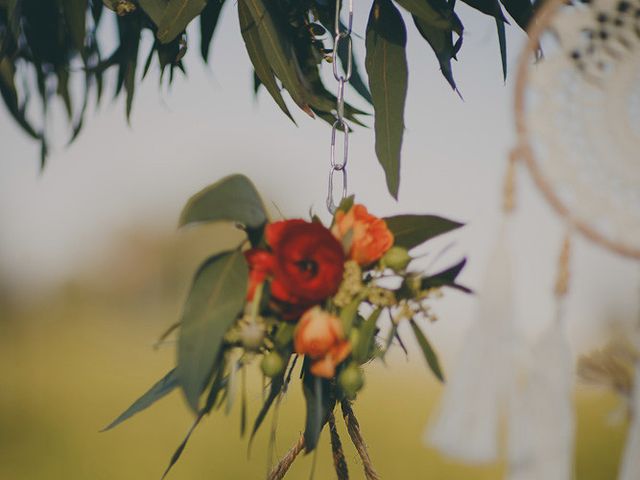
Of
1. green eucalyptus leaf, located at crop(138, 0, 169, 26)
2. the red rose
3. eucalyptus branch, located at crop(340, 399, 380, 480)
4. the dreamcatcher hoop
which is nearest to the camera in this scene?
the dreamcatcher hoop

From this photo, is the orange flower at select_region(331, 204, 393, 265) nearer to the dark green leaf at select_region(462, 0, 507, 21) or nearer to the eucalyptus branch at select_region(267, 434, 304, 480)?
the eucalyptus branch at select_region(267, 434, 304, 480)

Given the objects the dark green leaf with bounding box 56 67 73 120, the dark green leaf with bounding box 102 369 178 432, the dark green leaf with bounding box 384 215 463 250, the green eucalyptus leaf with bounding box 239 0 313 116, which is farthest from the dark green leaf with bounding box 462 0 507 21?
the dark green leaf with bounding box 56 67 73 120

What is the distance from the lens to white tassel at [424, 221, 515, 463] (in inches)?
19.8

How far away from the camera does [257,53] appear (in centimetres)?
86

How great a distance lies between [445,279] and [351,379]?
4.6 inches

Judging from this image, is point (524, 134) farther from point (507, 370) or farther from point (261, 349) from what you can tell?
point (261, 349)

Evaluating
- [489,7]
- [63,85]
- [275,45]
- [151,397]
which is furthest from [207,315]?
[63,85]

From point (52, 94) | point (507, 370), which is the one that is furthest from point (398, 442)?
point (507, 370)

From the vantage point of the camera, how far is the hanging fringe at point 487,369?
504 millimetres

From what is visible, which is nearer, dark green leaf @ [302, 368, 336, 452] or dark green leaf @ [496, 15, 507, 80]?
dark green leaf @ [302, 368, 336, 452]

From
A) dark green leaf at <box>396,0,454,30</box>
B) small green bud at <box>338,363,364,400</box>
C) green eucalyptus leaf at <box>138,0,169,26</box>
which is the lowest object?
small green bud at <box>338,363,364,400</box>

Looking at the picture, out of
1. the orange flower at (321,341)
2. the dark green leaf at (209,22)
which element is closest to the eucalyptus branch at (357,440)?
the orange flower at (321,341)

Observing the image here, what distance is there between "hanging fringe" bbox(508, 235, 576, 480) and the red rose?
0.18 m

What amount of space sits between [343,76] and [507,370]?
0.37 m
